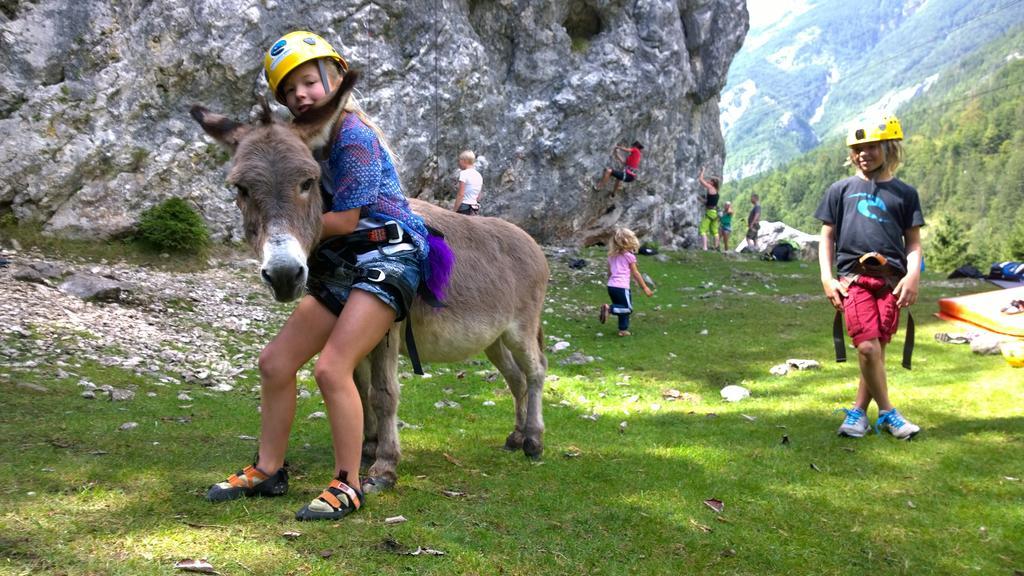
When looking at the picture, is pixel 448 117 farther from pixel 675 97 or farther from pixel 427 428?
pixel 427 428

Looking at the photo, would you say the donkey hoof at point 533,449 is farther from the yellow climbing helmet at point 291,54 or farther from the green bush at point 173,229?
the green bush at point 173,229

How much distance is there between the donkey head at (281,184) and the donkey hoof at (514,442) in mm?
2981

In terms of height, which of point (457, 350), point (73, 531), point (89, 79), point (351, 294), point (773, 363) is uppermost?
point (89, 79)

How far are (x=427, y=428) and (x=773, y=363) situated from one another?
6.58 m

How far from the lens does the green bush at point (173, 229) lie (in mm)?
14656

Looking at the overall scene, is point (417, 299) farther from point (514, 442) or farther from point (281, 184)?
point (514, 442)

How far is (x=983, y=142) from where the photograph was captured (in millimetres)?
163125

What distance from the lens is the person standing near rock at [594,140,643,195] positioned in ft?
102

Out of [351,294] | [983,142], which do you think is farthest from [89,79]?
[983,142]

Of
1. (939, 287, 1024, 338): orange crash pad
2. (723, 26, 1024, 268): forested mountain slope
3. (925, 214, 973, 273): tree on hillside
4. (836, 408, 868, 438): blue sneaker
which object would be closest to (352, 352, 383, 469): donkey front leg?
(836, 408, 868, 438): blue sneaker

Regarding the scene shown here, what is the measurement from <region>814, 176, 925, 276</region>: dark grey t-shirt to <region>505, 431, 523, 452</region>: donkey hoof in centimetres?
362

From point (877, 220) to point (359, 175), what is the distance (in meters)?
5.09

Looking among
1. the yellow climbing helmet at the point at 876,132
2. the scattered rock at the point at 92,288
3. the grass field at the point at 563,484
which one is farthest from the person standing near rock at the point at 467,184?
the yellow climbing helmet at the point at 876,132

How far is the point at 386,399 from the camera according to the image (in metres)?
4.82
